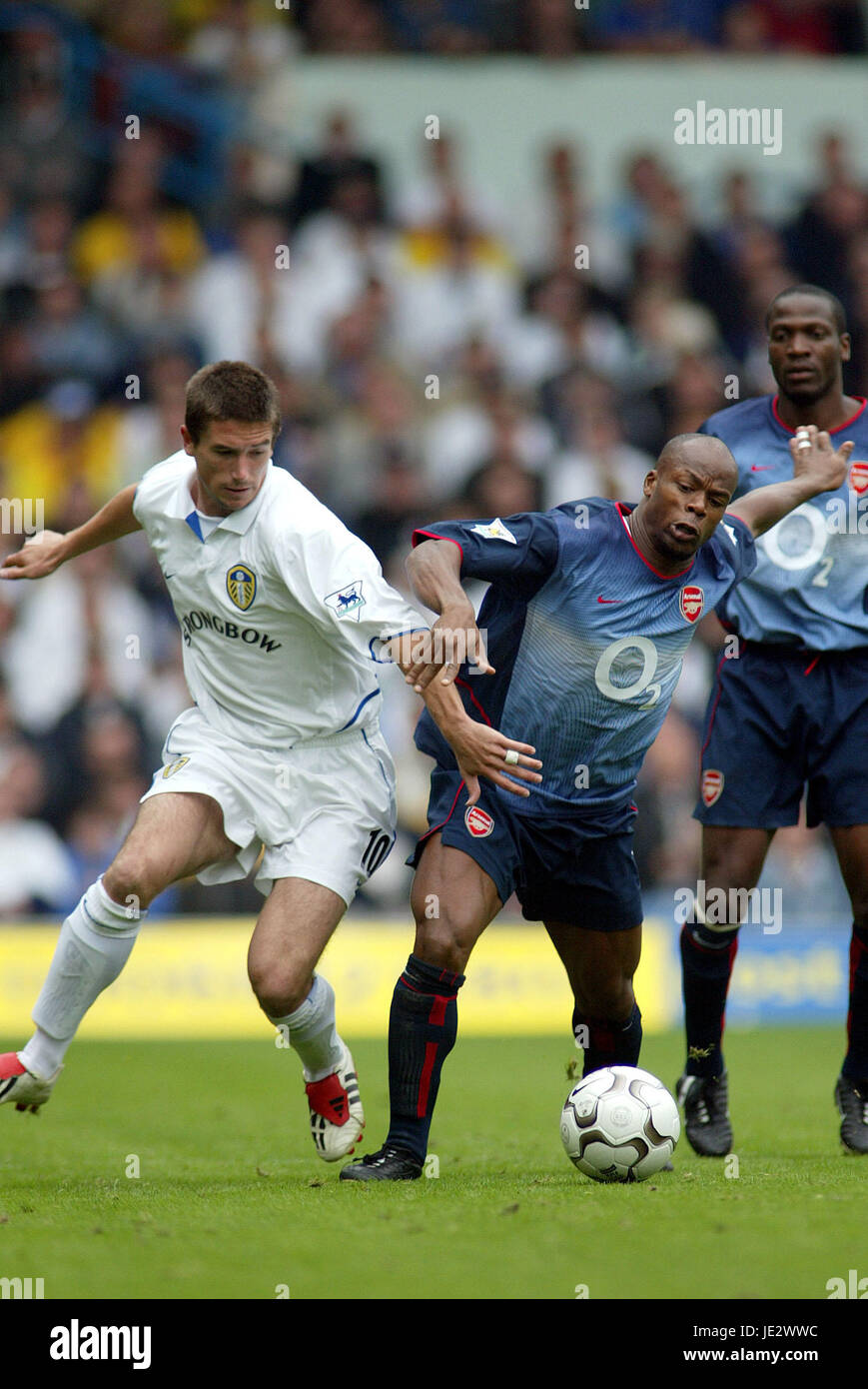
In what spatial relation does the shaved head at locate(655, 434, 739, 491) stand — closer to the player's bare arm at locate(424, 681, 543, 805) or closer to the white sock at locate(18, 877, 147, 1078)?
the player's bare arm at locate(424, 681, 543, 805)

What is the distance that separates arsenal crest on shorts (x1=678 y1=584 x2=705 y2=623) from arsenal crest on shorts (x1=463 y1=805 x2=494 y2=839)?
0.93m

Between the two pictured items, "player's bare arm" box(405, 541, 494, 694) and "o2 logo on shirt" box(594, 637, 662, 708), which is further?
"o2 logo on shirt" box(594, 637, 662, 708)

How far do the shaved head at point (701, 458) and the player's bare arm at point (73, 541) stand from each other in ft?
6.38

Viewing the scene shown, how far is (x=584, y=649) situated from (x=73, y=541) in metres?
1.99

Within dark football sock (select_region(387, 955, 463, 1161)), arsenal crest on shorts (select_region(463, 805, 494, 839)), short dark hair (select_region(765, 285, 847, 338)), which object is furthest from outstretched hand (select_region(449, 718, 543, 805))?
short dark hair (select_region(765, 285, 847, 338))

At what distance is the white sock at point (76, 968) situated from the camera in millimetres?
5453

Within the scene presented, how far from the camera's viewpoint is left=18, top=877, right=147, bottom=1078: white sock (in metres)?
5.45

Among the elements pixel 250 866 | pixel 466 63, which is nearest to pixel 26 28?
pixel 466 63

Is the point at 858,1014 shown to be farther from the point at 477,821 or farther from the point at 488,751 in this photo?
the point at 488,751

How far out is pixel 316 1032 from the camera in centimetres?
586

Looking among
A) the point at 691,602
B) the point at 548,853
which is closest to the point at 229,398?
the point at 691,602

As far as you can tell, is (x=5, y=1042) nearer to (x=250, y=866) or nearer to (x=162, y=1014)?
(x=162, y=1014)

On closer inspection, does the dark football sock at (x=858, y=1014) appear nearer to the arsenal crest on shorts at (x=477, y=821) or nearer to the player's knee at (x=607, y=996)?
the player's knee at (x=607, y=996)

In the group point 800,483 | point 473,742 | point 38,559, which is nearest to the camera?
point 473,742
